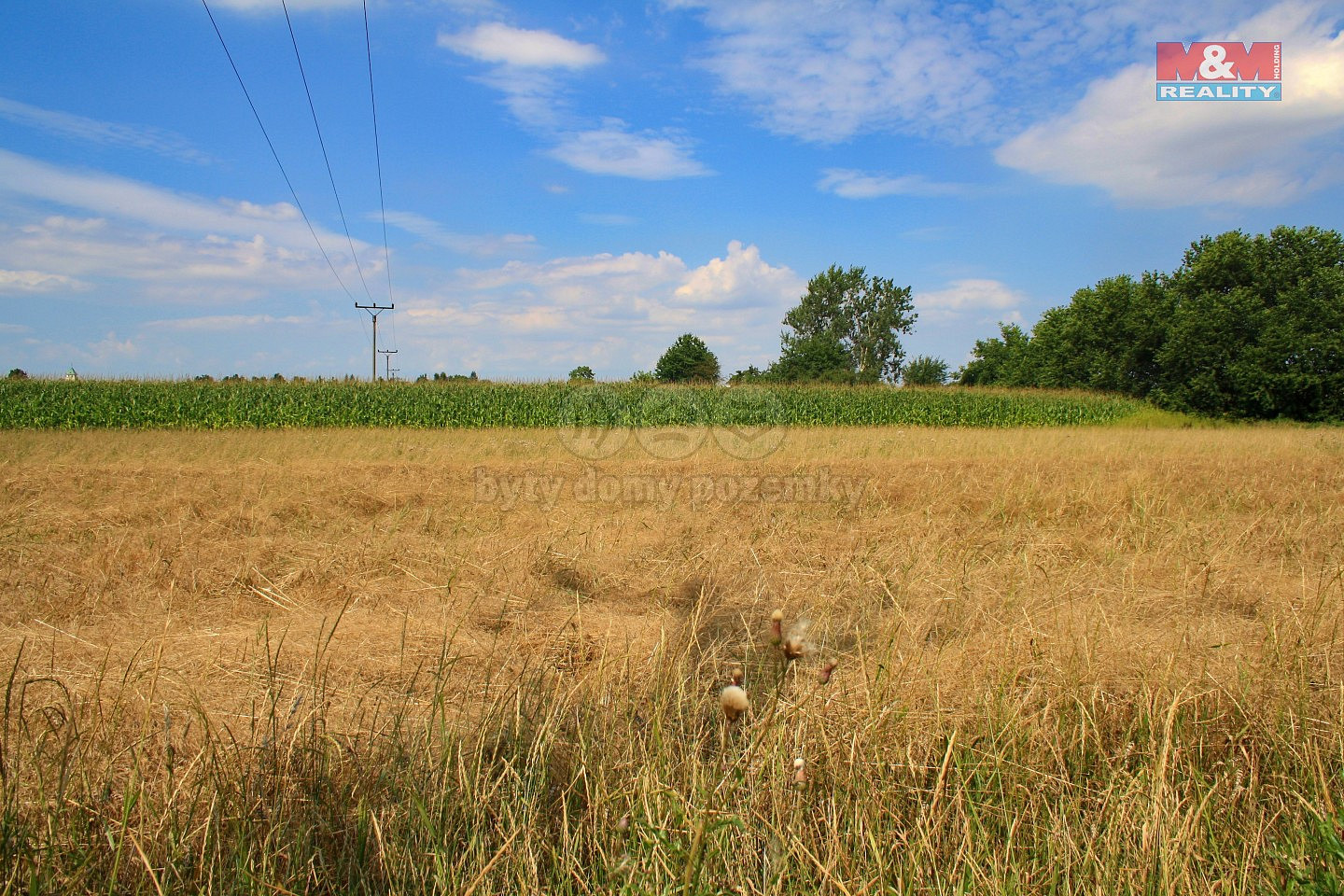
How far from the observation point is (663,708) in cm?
247

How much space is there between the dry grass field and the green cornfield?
58.4ft

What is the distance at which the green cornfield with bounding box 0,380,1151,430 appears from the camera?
70.2 feet

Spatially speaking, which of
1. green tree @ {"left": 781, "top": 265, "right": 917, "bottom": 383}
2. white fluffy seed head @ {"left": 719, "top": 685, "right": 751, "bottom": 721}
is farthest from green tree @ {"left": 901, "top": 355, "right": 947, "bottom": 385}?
white fluffy seed head @ {"left": 719, "top": 685, "right": 751, "bottom": 721}

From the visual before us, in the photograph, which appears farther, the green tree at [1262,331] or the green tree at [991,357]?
the green tree at [991,357]

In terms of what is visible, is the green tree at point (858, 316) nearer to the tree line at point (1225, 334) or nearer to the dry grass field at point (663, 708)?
the tree line at point (1225, 334)

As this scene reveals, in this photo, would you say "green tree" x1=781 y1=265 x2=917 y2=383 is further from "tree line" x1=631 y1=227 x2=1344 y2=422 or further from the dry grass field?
the dry grass field

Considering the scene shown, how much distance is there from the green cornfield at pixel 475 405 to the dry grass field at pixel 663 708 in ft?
58.4

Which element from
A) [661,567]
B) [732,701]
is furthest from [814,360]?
[732,701]

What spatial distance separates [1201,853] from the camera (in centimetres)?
201

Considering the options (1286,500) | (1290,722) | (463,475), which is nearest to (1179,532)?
(1286,500)

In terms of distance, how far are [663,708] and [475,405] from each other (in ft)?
74.8

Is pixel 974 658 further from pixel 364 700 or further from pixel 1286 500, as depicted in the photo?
pixel 1286 500

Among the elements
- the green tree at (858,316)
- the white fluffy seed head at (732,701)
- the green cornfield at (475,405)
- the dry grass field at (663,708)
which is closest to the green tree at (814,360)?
the green tree at (858,316)

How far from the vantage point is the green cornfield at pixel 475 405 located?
842 inches
